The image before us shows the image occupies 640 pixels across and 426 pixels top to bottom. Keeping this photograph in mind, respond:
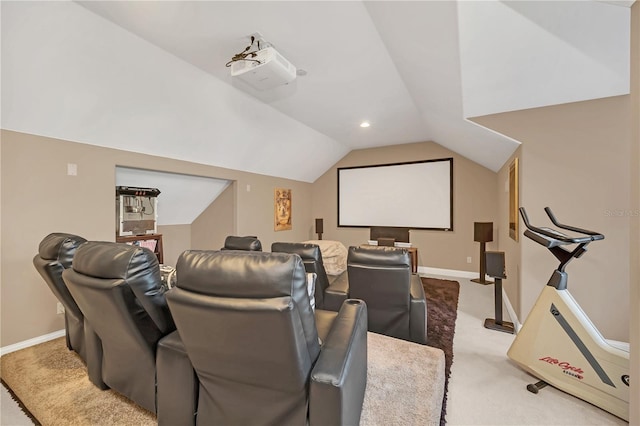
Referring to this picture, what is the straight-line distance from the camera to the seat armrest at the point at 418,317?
238 cm

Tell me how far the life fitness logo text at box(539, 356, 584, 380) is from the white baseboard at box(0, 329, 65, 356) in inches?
179

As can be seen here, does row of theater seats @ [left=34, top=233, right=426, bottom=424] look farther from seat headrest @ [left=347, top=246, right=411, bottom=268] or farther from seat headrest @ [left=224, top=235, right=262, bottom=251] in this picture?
seat headrest @ [left=224, top=235, right=262, bottom=251]

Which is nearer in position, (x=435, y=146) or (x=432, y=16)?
(x=432, y=16)

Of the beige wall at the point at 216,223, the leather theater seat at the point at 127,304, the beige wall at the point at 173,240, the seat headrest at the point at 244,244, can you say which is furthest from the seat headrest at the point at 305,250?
the beige wall at the point at 173,240

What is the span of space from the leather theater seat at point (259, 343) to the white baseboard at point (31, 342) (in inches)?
104

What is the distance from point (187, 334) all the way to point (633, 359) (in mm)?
2167

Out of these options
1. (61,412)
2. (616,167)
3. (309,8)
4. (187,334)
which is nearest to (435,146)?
(616,167)

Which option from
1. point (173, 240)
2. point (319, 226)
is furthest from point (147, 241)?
point (319, 226)

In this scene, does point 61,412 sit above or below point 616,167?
below

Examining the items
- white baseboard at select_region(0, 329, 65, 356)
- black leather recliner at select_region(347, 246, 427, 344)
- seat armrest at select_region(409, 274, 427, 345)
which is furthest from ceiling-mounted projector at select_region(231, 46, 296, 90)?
white baseboard at select_region(0, 329, 65, 356)

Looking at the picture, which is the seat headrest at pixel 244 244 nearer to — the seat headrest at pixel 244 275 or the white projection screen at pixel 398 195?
the seat headrest at pixel 244 275

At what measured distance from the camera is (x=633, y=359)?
4.36ft

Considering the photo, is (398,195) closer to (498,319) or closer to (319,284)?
(498,319)

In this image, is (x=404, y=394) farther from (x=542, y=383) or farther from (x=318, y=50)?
(x=318, y=50)
